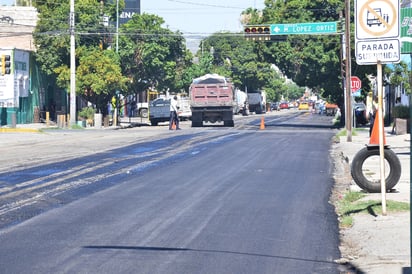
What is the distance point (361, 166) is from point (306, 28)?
3856cm

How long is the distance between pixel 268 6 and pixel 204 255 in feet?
186

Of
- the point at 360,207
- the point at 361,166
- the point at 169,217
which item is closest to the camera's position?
the point at 169,217

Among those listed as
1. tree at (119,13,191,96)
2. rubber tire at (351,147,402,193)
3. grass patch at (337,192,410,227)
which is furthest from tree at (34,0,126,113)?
grass patch at (337,192,410,227)

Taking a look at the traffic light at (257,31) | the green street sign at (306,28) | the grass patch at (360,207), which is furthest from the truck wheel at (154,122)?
the grass patch at (360,207)

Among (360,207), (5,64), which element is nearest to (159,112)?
(5,64)

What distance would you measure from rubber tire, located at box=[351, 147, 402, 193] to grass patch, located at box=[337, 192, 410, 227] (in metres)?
0.70

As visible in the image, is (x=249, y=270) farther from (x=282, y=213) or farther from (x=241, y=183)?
(x=241, y=183)

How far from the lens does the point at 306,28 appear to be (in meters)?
53.7

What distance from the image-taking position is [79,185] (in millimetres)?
18141

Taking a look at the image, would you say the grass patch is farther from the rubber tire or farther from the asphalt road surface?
the rubber tire

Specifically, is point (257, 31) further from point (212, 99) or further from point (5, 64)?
point (5, 64)

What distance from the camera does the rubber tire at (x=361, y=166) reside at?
1557 centimetres

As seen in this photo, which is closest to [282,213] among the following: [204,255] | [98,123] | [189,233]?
[189,233]

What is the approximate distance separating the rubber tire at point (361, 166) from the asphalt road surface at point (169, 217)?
2.44ft
